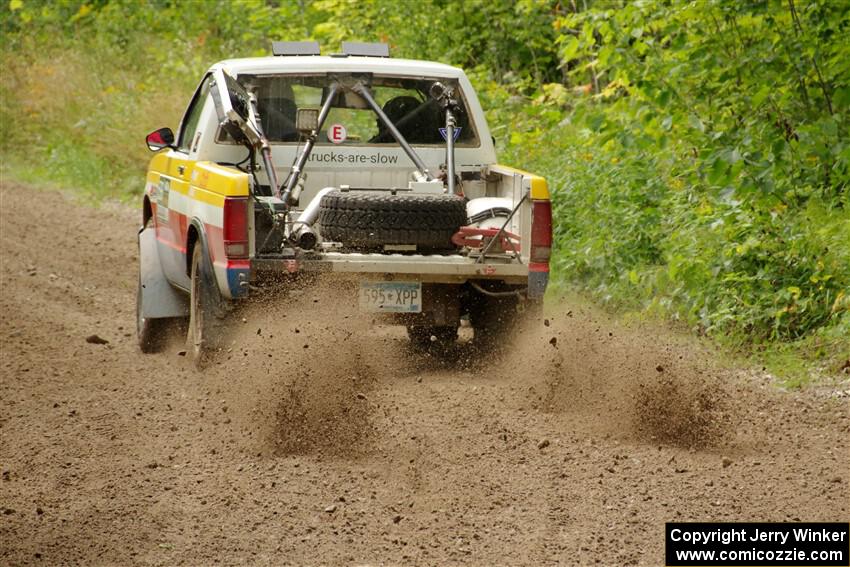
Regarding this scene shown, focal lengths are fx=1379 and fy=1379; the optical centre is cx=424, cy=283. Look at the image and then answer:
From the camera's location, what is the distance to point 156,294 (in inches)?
366

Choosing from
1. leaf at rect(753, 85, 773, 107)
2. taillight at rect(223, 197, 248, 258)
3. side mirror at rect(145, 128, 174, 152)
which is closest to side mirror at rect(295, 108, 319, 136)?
taillight at rect(223, 197, 248, 258)

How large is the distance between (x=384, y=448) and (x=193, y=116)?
4.03 meters

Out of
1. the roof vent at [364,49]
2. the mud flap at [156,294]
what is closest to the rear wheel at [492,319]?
the roof vent at [364,49]

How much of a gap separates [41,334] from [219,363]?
2.04m

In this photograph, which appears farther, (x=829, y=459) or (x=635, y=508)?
(x=829, y=459)

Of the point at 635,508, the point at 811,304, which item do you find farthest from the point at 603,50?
the point at 635,508

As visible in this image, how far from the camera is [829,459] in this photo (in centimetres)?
627

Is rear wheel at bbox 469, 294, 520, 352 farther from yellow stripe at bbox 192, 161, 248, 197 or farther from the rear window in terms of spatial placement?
yellow stripe at bbox 192, 161, 248, 197

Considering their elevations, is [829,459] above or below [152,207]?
below

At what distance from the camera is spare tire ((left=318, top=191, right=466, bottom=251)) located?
791cm

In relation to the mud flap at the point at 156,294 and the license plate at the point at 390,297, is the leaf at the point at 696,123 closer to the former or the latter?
the license plate at the point at 390,297

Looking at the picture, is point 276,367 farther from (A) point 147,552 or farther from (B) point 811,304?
(B) point 811,304

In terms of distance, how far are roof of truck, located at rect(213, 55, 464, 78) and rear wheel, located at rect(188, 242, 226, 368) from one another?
4.06 ft

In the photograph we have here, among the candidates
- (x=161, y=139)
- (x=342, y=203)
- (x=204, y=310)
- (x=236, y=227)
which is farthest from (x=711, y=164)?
(x=161, y=139)
